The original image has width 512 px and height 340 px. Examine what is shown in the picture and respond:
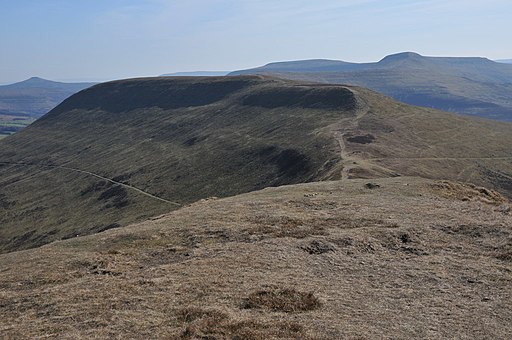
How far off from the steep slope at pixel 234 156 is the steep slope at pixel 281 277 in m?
30.3

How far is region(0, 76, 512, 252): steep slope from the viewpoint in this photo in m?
89.4

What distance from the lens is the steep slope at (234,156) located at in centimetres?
8944

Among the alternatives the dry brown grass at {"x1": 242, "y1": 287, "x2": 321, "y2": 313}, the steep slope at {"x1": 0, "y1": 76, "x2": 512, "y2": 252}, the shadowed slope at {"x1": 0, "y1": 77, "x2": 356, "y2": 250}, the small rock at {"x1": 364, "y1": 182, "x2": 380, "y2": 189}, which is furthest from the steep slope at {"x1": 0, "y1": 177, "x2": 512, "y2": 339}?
the shadowed slope at {"x1": 0, "y1": 77, "x2": 356, "y2": 250}

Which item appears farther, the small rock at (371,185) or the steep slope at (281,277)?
the small rock at (371,185)

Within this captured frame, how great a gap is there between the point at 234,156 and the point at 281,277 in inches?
3482

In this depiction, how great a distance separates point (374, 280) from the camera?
2608cm

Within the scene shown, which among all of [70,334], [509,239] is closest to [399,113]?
[509,239]

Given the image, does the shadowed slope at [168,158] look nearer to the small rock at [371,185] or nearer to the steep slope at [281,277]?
the small rock at [371,185]

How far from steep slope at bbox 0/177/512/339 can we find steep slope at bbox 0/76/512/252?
30.3m

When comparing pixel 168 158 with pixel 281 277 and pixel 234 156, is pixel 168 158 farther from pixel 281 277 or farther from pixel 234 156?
pixel 281 277

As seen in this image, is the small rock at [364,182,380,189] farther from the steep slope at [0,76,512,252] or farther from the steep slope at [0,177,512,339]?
the steep slope at [0,76,512,252]

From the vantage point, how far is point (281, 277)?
86.9 ft

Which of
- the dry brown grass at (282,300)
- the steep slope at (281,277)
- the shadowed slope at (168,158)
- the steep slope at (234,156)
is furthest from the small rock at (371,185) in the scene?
the dry brown grass at (282,300)

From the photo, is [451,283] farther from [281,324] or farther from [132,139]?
[132,139]
